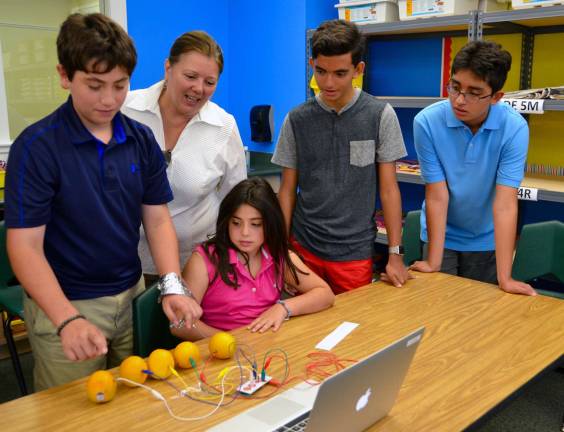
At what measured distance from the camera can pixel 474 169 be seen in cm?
218

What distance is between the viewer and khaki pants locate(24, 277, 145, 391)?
1466 millimetres

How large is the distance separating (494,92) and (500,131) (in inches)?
6.2

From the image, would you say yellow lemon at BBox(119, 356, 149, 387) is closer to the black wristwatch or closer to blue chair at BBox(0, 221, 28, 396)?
the black wristwatch

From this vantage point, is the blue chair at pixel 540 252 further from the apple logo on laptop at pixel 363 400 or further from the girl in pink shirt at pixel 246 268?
the apple logo on laptop at pixel 363 400

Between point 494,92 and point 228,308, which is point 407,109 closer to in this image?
point 494,92

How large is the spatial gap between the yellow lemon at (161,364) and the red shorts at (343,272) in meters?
0.98

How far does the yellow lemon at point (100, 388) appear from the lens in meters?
1.21

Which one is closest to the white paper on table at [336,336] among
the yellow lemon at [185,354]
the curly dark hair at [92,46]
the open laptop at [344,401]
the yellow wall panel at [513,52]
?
the open laptop at [344,401]

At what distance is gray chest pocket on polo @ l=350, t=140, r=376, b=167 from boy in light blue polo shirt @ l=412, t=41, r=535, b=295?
25 centimetres

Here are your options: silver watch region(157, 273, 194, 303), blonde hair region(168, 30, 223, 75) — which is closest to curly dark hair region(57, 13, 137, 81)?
blonde hair region(168, 30, 223, 75)

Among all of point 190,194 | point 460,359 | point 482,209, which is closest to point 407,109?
point 482,209

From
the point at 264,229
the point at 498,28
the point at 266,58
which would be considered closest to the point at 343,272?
the point at 264,229

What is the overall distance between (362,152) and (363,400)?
119 cm

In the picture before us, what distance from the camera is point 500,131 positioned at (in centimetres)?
212
